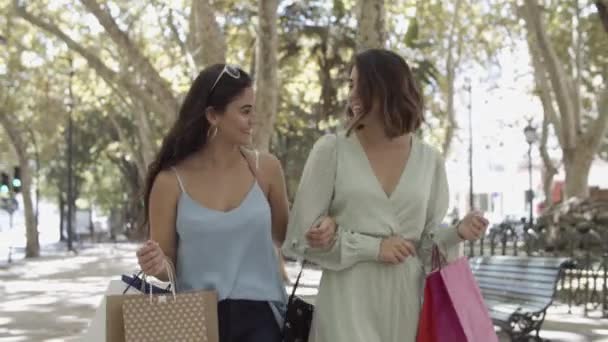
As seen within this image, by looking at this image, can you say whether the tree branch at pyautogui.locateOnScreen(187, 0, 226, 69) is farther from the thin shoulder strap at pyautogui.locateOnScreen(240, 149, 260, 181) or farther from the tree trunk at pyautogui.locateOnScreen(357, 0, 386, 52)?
the thin shoulder strap at pyautogui.locateOnScreen(240, 149, 260, 181)

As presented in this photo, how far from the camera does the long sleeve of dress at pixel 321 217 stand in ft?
8.80

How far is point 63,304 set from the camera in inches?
573

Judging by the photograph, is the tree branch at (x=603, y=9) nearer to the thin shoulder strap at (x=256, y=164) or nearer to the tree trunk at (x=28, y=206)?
the thin shoulder strap at (x=256, y=164)

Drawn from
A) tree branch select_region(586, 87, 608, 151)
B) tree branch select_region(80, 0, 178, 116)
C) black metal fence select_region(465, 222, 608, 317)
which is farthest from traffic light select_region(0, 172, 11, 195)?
black metal fence select_region(465, 222, 608, 317)

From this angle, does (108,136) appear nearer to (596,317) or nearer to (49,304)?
(49,304)

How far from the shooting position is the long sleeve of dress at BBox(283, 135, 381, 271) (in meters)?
2.68

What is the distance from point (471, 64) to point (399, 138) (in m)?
36.2

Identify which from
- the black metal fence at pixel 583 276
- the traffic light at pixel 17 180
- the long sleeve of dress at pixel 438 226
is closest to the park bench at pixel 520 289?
the black metal fence at pixel 583 276

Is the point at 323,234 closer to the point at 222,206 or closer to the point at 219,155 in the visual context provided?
the point at 222,206

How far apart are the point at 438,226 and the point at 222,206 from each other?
27.5 inches

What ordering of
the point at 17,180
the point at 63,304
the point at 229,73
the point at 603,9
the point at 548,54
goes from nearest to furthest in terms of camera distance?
the point at 229,73 → the point at 603,9 → the point at 63,304 → the point at 548,54 → the point at 17,180

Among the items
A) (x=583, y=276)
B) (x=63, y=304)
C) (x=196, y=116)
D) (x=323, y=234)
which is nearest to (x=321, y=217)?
(x=323, y=234)

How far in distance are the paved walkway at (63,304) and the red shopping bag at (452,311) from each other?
155cm

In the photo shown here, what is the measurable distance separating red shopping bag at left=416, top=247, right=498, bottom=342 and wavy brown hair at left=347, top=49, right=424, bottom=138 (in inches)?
18.3
